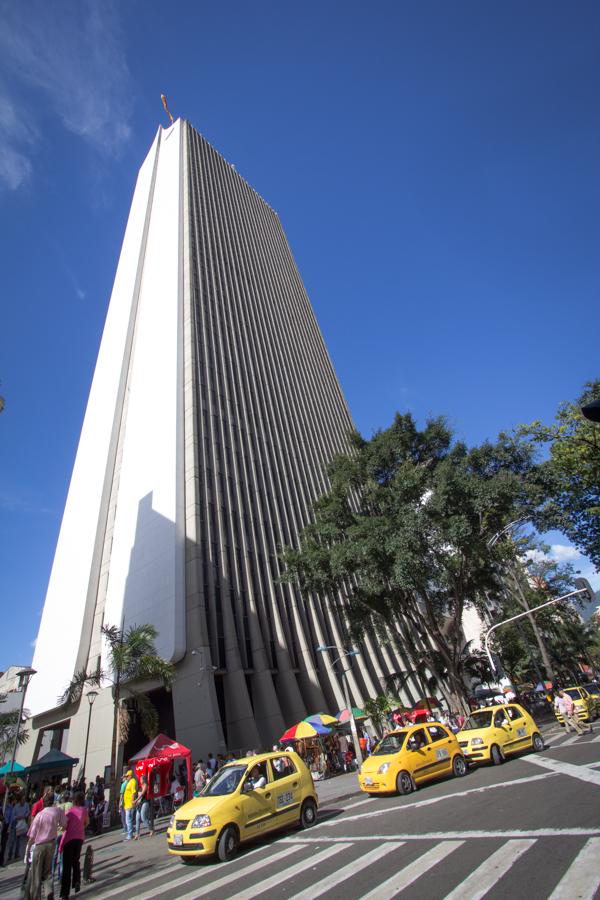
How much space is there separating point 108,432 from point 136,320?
14507mm

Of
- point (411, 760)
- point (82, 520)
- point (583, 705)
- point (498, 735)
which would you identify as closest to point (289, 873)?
point (411, 760)

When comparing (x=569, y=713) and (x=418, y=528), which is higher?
(x=418, y=528)

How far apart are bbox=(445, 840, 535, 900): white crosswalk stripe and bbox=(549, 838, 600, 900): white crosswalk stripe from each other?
0.70 m

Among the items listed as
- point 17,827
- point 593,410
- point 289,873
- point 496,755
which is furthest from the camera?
→ point 17,827

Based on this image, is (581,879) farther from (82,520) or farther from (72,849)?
(82,520)

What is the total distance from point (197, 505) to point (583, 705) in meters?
24.2

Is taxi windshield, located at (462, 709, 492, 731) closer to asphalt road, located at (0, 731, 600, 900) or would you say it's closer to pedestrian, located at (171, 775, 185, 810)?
asphalt road, located at (0, 731, 600, 900)

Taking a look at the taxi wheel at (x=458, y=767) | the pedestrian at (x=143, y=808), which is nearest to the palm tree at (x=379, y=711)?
the taxi wheel at (x=458, y=767)

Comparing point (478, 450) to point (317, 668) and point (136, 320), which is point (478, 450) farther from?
point (136, 320)

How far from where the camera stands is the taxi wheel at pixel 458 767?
12.7 m

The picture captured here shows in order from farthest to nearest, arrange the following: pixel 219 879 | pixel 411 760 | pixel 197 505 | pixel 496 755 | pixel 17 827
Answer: pixel 197 505 → pixel 17 827 → pixel 496 755 → pixel 411 760 → pixel 219 879

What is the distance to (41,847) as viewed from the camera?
24.7 feet

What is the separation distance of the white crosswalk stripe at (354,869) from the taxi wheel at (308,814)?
349 centimetres

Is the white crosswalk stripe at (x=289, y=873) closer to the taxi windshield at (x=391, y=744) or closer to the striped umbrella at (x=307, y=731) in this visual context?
the taxi windshield at (x=391, y=744)
